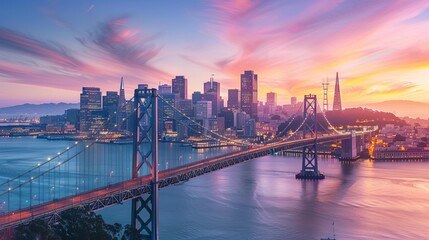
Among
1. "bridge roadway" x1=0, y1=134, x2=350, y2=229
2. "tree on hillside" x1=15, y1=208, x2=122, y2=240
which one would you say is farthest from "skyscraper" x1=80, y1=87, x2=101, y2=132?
"tree on hillside" x1=15, y1=208, x2=122, y2=240

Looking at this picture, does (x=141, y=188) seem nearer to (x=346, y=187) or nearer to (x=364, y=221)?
(x=364, y=221)

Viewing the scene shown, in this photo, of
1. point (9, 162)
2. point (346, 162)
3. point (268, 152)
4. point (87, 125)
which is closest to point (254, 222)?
point (268, 152)

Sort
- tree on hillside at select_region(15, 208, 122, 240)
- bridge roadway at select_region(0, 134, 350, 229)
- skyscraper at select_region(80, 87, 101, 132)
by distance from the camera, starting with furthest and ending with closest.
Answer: skyscraper at select_region(80, 87, 101, 132) → bridge roadway at select_region(0, 134, 350, 229) → tree on hillside at select_region(15, 208, 122, 240)

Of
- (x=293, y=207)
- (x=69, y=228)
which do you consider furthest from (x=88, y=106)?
(x=69, y=228)

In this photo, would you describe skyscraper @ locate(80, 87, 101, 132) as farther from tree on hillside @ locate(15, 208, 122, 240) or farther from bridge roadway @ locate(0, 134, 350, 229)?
tree on hillside @ locate(15, 208, 122, 240)

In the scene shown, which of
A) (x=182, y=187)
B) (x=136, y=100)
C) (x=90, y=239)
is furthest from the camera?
(x=182, y=187)

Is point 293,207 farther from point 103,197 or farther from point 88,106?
point 88,106

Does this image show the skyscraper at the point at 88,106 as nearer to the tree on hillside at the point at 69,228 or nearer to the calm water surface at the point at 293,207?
the calm water surface at the point at 293,207
